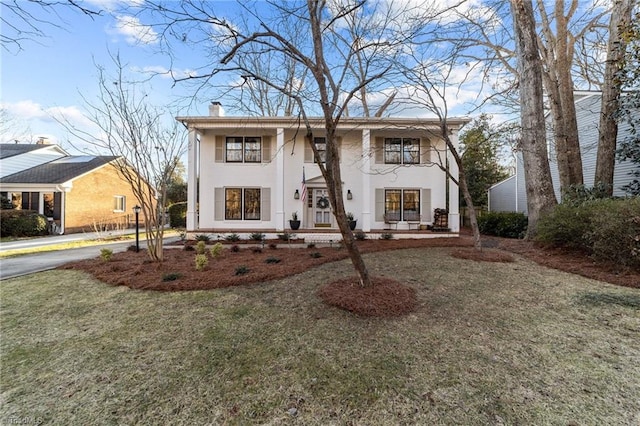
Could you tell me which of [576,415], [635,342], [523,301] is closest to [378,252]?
[523,301]

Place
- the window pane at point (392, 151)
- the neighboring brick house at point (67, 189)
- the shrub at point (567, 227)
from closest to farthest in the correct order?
the shrub at point (567, 227)
the window pane at point (392, 151)
the neighboring brick house at point (67, 189)

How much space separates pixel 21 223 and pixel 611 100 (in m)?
25.2

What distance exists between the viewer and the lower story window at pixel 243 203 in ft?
40.9

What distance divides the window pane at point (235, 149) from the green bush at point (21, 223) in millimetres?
11798

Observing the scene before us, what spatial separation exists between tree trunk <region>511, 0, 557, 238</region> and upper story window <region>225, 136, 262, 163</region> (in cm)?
992

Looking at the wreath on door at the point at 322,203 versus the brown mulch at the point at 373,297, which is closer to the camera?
the brown mulch at the point at 373,297

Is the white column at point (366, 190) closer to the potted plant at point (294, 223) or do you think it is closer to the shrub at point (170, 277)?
the potted plant at point (294, 223)

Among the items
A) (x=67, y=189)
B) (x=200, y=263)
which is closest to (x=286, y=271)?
(x=200, y=263)

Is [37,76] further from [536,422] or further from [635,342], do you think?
[635,342]

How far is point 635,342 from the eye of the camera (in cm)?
316

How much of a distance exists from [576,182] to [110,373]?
13.1 meters

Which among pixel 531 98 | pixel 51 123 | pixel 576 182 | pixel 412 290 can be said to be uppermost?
pixel 531 98

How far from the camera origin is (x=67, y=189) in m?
16.5

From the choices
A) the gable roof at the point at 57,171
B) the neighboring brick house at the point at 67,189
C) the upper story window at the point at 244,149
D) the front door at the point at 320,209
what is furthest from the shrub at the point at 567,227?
the gable roof at the point at 57,171
